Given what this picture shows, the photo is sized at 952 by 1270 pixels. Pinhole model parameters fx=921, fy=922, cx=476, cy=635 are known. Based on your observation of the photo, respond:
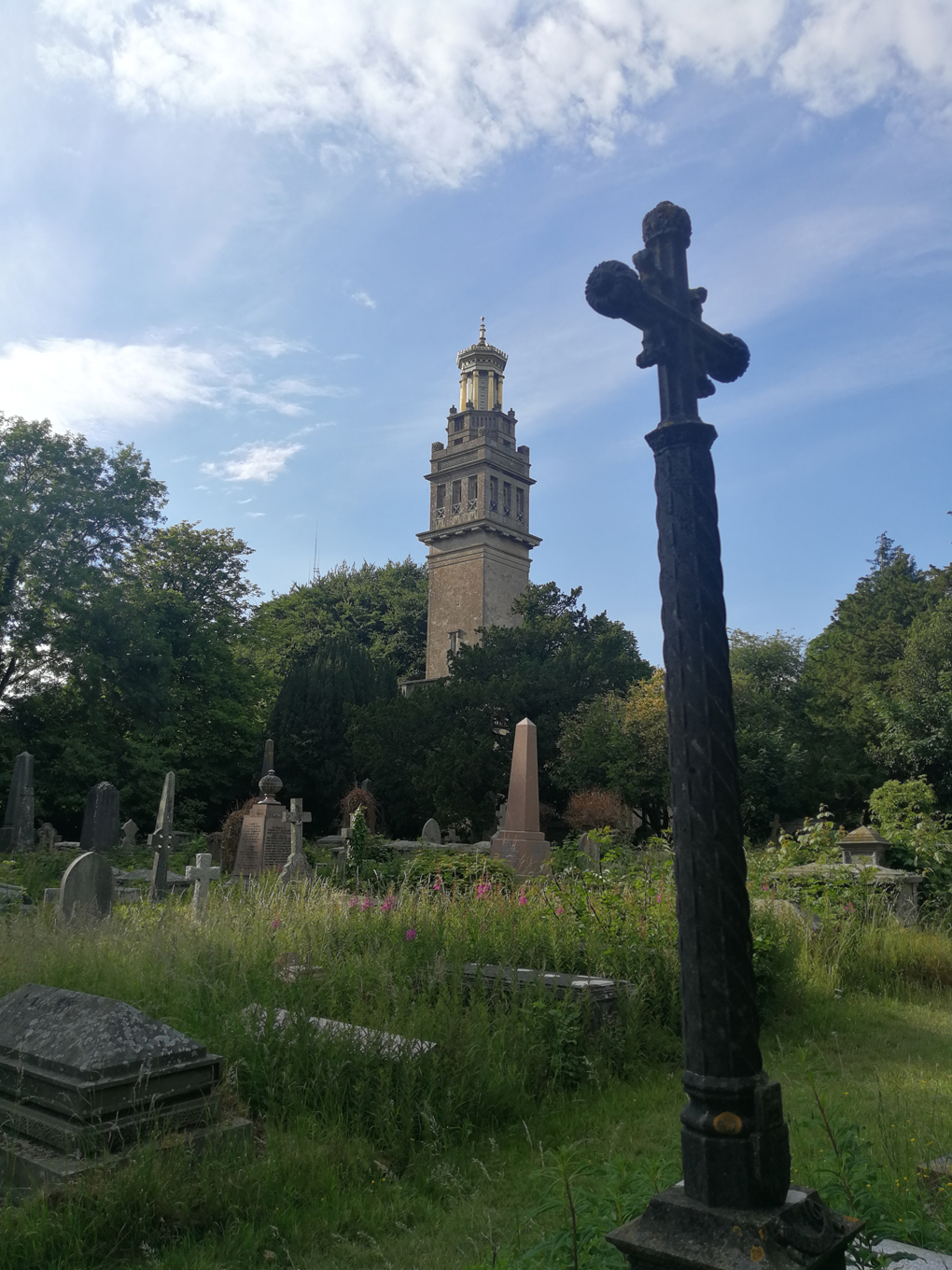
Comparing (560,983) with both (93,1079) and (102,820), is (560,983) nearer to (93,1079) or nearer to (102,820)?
(93,1079)

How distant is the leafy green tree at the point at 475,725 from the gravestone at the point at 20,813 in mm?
10950

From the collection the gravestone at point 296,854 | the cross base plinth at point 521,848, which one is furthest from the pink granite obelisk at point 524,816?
the gravestone at point 296,854

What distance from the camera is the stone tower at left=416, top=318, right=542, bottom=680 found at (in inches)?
1626

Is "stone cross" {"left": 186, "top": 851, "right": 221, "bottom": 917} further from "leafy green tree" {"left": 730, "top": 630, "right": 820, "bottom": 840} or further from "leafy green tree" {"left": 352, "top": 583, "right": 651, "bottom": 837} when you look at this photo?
"leafy green tree" {"left": 352, "top": 583, "right": 651, "bottom": 837}

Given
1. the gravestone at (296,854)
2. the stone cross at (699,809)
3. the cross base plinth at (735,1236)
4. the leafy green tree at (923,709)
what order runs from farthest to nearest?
1. the leafy green tree at (923,709)
2. the gravestone at (296,854)
3. the stone cross at (699,809)
4. the cross base plinth at (735,1236)

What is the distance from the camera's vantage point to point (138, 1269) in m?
2.87

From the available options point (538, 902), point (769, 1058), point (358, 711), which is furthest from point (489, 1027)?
point (358, 711)

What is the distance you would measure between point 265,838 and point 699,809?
1529 cm

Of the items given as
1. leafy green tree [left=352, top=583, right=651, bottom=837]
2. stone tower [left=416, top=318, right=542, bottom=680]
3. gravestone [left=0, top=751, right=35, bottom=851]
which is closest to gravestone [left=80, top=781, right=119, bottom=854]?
gravestone [left=0, top=751, right=35, bottom=851]

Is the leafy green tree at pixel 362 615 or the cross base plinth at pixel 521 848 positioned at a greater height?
the leafy green tree at pixel 362 615

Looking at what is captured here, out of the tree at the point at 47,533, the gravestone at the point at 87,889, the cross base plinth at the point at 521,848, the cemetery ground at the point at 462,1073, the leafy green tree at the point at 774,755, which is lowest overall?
the cemetery ground at the point at 462,1073

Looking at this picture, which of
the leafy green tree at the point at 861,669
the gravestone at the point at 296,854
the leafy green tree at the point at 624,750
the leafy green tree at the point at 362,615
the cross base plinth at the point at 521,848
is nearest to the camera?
the gravestone at the point at 296,854

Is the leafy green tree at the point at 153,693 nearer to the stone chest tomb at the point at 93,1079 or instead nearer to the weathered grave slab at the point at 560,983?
the weathered grave slab at the point at 560,983

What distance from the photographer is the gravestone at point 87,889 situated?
8.34 meters
